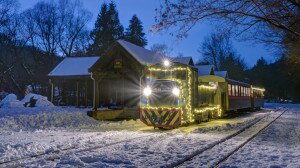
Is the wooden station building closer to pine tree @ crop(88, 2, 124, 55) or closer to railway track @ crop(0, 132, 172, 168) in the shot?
railway track @ crop(0, 132, 172, 168)

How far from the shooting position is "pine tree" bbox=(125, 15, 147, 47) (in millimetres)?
72562

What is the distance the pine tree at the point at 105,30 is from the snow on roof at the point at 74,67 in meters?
28.1

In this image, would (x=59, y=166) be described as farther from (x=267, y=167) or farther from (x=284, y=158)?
(x=284, y=158)

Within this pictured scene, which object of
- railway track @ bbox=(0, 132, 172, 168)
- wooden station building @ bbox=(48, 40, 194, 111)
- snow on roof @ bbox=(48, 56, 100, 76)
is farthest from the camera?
snow on roof @ bbox=(48, 56, 100, 76)

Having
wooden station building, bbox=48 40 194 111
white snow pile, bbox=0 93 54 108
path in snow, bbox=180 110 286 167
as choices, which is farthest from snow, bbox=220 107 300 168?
white snow pile, bbox=0 93 54 108

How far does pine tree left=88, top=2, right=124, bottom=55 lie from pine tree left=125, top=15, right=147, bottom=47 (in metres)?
1.76

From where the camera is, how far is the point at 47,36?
5688cm

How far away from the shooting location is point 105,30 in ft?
238

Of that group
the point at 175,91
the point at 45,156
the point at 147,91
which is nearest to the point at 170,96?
the point at 175,91

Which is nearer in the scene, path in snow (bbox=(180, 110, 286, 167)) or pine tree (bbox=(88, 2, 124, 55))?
path in snow (bbox=(180, 110, 286, 167))

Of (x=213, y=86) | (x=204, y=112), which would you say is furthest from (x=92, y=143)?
(x=213, y=86)

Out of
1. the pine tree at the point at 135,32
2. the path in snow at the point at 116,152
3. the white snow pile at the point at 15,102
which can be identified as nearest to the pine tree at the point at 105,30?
the pine tree at the point at 135,32

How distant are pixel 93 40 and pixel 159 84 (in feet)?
184

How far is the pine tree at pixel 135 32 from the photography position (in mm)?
72562
